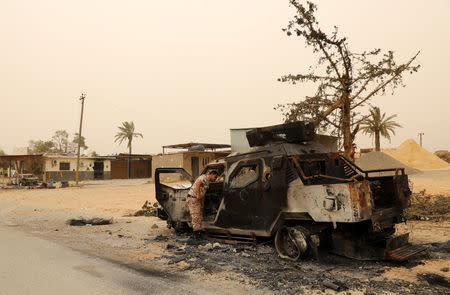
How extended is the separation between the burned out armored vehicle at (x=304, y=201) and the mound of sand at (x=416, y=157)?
2269 inches

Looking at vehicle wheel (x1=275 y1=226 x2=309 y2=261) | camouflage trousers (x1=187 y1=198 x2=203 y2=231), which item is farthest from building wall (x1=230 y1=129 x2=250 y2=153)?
vehicle wheel (x1=275 y1=226 x2=309 y2=261)

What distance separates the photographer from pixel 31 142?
80.5m

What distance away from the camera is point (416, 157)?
60.0 m

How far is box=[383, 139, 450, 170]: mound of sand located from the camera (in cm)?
5616

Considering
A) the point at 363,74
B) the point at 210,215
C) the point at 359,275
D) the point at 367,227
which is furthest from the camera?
the point at 363,74

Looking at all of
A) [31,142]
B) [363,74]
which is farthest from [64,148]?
[363,74]

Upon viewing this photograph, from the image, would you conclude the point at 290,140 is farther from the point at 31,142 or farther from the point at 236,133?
the point at 31,142

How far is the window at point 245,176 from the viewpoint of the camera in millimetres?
5801

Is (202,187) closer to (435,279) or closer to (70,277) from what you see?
(70,277)

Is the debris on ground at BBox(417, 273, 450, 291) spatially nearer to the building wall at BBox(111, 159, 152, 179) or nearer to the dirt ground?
the dirt ground

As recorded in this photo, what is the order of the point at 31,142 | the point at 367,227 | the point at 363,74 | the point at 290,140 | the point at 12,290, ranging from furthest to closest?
1. the point at 31,142
2. the point at 363,74
3. the point at 290,140
4. the point at 367,227
5. the point at 12,290

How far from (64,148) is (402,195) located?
87294 millimetres

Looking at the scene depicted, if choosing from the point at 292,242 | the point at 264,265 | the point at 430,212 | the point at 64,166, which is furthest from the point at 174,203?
the point at 64,166

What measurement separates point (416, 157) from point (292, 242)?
2546 inches
